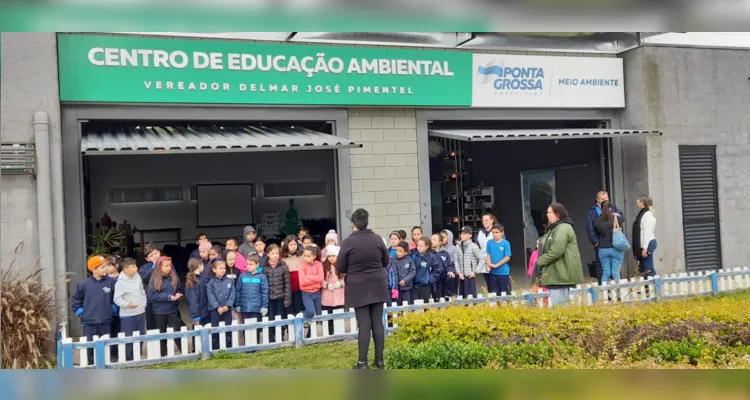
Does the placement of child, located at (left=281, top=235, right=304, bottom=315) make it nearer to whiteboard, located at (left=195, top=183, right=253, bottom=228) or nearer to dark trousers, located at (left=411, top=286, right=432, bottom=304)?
dark trousers, located at (left=411, top=286, right=432, bottom=304)

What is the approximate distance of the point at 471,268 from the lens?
927cm

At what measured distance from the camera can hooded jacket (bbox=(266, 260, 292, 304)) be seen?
8012mm

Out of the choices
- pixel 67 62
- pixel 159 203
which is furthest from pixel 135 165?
pixel 67 62

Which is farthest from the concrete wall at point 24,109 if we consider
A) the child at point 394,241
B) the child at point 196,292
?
the child at point 394,241

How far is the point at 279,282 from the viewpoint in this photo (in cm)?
803

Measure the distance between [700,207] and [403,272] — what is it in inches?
268

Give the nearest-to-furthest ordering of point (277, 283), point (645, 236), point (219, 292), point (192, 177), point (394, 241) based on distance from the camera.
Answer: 1. point (219, 292)
2. point (277, 283)
3. point (394, 241)
4. point (645, 236)
5. point (192, 177)

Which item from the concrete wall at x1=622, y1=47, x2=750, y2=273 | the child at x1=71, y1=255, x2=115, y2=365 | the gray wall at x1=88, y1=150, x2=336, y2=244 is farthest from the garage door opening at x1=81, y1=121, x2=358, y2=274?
the child at x1=71, y1=255, x2=115, y2=365

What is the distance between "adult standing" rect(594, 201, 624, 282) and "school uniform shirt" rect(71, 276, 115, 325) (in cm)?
690

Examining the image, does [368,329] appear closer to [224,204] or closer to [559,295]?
[559,295]

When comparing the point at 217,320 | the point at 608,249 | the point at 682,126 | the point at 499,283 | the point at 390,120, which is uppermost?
the point at 390,120

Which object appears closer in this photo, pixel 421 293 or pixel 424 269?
pixel 424 269

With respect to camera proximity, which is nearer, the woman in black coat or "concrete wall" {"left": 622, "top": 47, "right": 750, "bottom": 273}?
the woman in black coat

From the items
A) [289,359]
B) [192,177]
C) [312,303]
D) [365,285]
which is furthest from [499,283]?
[192,177]
